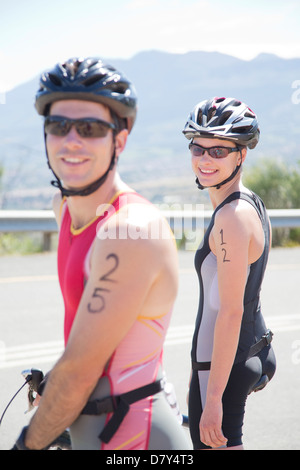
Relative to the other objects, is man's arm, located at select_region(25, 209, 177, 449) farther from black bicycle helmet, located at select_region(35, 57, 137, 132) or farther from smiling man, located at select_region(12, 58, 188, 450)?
black bicycle helmet, located at select_region(35, 57, 137, 132)

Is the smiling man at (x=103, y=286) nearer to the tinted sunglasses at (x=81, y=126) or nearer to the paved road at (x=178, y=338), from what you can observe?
the tinted sunglasses at (x=81, y=126)

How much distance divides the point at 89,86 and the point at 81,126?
144mm

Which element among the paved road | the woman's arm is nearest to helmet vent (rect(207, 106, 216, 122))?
the woman's arm

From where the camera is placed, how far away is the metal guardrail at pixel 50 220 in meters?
12.4

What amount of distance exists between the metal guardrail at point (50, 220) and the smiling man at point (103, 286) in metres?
10.3

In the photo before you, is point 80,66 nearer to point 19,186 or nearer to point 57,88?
point 57,88

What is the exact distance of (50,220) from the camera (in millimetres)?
13086

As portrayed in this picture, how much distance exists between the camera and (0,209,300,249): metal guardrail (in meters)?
12.4

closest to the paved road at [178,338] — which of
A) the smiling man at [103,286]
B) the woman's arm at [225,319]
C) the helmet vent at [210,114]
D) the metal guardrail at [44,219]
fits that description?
the metal guardrail at [44,219]

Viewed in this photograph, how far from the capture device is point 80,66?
2.23 meters

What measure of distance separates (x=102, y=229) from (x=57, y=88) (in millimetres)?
517

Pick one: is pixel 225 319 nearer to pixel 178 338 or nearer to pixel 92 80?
pixel 92 80

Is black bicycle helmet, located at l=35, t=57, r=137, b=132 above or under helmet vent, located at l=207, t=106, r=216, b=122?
above

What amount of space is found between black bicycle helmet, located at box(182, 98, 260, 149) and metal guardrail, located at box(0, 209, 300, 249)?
9231 mm
